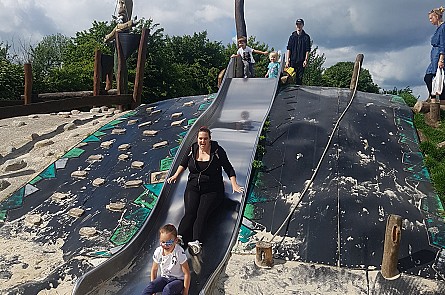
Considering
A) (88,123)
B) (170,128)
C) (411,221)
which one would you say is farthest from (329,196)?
(88,123)

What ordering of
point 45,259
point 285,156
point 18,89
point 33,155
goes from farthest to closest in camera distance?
point 18,89 → point 33,155 → point 285,156 → point 45,259

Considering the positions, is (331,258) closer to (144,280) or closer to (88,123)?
(144,280)

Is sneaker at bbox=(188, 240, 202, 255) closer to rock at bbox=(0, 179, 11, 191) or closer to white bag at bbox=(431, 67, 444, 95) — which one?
rock at bbox=(0, 179, 11, 191)

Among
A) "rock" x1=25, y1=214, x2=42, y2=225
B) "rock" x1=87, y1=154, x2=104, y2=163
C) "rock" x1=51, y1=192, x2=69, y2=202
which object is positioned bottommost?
"rock" x1=25, y1=214, x2=42, y2=225

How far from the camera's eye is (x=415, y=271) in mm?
4977

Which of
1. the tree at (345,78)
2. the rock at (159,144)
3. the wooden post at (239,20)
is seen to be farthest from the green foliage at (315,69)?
the rock at (159,144)

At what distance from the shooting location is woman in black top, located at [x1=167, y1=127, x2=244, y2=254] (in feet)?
17.9

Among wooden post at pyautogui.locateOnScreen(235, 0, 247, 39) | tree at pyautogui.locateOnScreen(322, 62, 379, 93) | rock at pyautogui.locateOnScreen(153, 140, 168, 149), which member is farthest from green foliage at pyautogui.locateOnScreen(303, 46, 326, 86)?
rock at pyautogui.locateOnScreen(153, 140, 168, 149)

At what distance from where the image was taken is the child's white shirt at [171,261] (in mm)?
4379

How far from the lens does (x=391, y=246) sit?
476 centimetres

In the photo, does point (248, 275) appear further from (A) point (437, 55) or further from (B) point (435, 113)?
(A) point (437, 55)

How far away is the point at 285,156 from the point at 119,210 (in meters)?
2.44

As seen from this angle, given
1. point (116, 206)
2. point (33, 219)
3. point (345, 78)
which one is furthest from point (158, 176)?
point (345, 78)

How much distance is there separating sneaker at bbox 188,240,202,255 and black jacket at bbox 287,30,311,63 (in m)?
6.50
